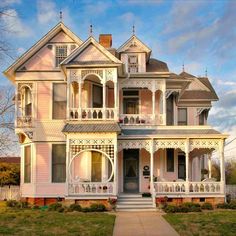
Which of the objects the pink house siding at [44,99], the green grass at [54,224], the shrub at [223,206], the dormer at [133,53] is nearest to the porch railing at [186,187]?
the shrub at [223,206]

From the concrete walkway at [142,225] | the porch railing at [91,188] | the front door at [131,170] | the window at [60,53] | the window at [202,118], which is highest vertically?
the window at [60,53]

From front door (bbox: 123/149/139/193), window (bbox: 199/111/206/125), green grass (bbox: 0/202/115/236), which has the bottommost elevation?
green grass (bbox: 0/202/115/236)

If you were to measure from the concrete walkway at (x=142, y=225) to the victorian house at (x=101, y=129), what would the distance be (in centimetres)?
308

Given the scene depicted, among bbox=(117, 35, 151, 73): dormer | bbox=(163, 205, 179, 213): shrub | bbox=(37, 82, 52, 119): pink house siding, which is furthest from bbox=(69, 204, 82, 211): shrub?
bbox=(117, 35, 151, 73): dormer

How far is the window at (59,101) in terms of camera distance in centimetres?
2814

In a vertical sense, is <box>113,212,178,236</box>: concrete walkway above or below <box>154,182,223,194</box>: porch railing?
below

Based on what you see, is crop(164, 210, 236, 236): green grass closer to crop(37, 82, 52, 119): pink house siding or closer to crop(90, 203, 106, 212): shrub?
crop(90, 203, 106, 212): shrub

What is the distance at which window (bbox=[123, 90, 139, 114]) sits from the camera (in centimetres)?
2920

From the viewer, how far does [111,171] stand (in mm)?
27328

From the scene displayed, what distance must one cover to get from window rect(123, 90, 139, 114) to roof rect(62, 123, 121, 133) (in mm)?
→ 3601

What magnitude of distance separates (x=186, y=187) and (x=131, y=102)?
6.64 meters

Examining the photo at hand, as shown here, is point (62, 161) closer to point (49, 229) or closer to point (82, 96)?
point (82, 96)

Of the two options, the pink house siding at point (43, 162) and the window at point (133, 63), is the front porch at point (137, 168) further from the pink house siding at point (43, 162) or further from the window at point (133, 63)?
the window at point (133, 63)

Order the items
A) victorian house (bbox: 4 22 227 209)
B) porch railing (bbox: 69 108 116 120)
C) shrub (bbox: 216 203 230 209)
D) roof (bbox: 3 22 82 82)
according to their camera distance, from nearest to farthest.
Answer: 1. shrub (bbox: 216 203 230 209)
2. victorian house (bbox: 4 22 227 209)
3. porch railing (bbox: 69 108 116 120)
4. roof (bbox: 3 22 82 82)
